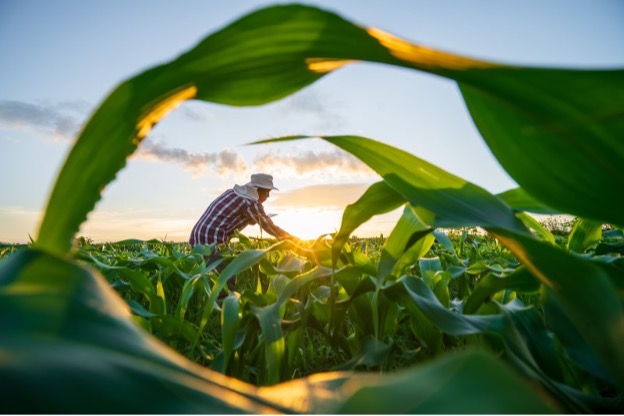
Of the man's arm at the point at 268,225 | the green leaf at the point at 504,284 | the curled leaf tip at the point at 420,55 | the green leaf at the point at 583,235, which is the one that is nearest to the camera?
the curled leaf tip at the point at 420,55

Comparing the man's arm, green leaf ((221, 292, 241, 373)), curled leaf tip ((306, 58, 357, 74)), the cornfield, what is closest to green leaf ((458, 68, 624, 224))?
the cornfield

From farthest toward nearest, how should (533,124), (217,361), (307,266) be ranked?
(307,266)
(217,361)
(533,124)

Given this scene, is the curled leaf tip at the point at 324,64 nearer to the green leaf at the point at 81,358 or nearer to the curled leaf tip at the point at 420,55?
the curled leaf tip at the point at 420,55

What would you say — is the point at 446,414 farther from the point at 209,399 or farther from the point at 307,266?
the point at 307,266

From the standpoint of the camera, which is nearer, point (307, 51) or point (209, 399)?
point (209, 399)

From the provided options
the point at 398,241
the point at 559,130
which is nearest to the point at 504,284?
the point at 398,241

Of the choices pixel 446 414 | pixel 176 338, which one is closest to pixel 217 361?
pixel 176 338

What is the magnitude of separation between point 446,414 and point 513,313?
2.15 feet

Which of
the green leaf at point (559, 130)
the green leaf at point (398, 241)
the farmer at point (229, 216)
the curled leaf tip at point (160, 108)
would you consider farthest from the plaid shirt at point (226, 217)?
the curled leaf tip at point (160, 108)

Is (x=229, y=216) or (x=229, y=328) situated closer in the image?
(x=229, y=328)

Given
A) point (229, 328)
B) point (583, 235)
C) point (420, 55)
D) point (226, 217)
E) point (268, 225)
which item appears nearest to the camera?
point (420, 55)

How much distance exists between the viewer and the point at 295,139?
0.69m

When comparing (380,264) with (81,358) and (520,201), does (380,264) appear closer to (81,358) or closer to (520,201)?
(520,201)

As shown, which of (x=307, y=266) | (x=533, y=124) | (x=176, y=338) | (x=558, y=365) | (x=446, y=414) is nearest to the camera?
(x=446, y=414)
